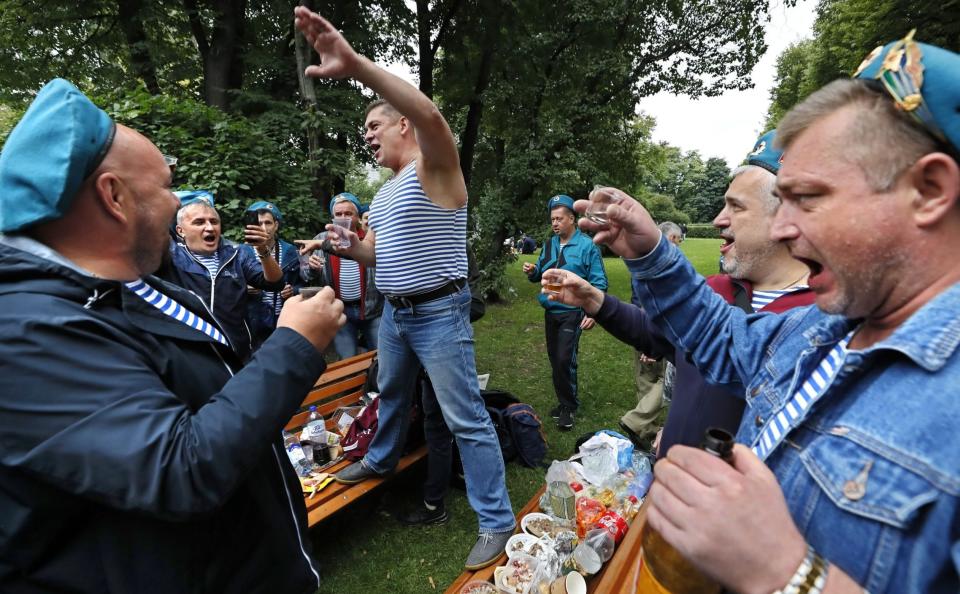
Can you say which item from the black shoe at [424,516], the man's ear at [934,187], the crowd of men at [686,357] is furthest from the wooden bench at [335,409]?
the man's ear at [934,187]

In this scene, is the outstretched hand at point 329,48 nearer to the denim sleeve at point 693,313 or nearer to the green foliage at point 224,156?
the denim sleeve at point 693,313

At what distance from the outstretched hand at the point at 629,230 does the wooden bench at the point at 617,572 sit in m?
1.33

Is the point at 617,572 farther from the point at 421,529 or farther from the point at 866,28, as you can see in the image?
the point at 866,28

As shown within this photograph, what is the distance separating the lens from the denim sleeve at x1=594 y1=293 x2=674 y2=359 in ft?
7.43

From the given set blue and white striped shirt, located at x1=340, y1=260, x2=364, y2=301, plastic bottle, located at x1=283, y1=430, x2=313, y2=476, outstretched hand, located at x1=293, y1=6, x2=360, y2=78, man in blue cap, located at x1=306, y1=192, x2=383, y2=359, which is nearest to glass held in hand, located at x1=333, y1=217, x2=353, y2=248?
outstretched hand, located at x1=293, y1=6, x2=360, y2=78

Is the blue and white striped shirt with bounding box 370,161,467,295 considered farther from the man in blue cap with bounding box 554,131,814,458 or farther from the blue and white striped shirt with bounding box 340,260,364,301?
the blue and white striped shirt with bounding box 340,260,364,301

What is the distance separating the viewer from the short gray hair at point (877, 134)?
2.69ft

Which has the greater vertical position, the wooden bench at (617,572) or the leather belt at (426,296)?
the leather belt at (426,296)

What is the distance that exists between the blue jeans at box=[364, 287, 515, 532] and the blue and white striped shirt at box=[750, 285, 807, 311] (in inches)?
57.5

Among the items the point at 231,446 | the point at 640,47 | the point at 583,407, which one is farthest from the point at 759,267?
the point at 640,47

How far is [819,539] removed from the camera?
792mm

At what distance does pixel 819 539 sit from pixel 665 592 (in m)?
0.41

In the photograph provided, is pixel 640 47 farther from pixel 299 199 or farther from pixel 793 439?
pixel 793 439

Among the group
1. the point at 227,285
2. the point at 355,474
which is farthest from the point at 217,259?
the point at 355,474
